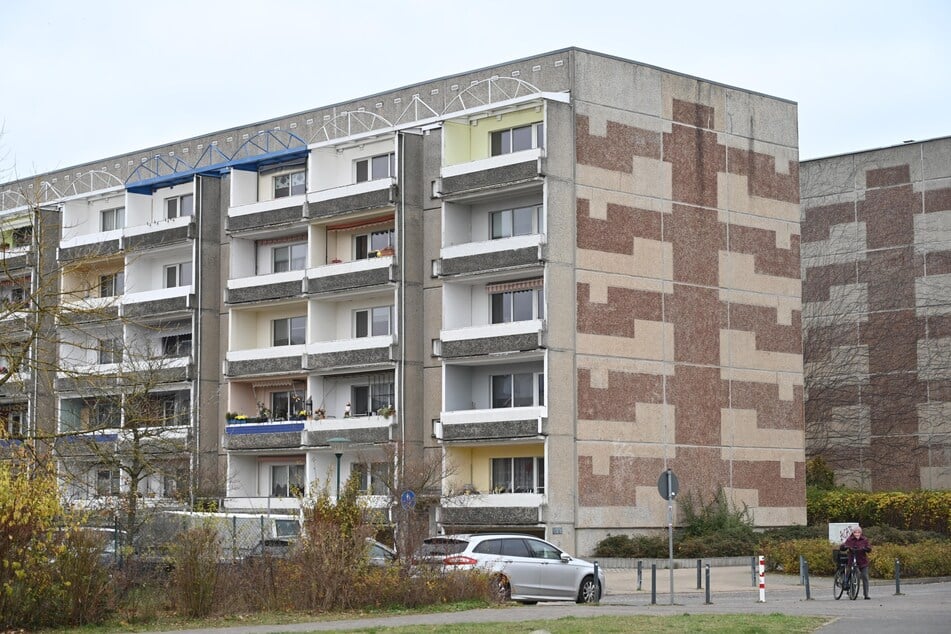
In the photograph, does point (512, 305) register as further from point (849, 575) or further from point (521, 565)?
point (849, 575)

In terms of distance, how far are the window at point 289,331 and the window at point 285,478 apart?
191 inches

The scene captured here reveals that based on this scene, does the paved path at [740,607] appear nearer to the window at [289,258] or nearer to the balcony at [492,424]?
the balcony at [492,424]

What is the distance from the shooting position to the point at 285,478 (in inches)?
2235

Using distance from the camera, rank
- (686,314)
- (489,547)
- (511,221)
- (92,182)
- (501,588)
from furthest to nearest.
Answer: (92,182)
(686,314)
(511,221)
(489,547)
(501,588)

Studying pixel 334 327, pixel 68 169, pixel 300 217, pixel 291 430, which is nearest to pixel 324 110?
pixel 300 217

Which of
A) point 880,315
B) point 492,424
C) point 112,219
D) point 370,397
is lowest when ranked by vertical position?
point 492,424

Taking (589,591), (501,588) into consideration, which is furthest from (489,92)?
(501,588)

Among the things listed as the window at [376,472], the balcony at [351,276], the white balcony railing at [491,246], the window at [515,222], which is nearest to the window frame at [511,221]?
the window at [515,222]

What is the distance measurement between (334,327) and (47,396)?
17125 millimetres

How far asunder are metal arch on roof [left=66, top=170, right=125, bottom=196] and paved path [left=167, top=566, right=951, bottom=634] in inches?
1369

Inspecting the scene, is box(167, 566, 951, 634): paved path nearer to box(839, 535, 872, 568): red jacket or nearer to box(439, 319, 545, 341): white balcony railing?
box(839, 535, 872, 568): red jacket

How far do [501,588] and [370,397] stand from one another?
24324 millimetres

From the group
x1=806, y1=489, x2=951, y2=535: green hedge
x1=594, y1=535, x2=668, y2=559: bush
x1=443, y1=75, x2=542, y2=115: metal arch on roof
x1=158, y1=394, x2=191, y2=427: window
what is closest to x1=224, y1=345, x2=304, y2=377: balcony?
x1=158, y1=394, x2=191, y2=427: window

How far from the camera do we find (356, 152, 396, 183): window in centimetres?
5419
